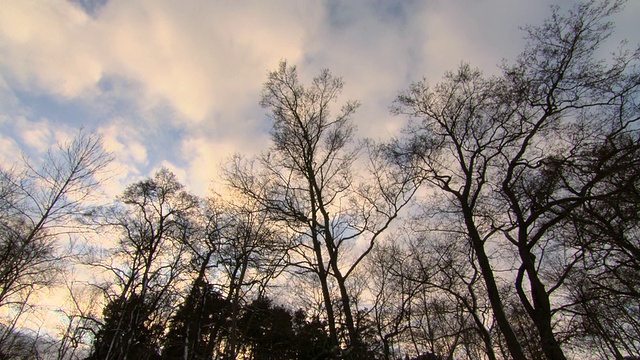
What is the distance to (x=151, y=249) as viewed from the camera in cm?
1487

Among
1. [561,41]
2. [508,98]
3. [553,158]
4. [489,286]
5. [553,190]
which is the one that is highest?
[561,41]

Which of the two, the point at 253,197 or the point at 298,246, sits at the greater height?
the point at 253,197

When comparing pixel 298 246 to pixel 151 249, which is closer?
pixel 298 246

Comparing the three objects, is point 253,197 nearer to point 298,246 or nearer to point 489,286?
point 298,246

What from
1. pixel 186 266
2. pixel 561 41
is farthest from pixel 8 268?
pixel 561 41

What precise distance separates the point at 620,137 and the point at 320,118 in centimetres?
966

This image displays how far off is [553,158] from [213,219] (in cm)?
1383

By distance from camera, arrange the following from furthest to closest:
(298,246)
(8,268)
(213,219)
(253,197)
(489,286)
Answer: (213,219) < (253,197) < (298,246) < (8,268) < (489,286)

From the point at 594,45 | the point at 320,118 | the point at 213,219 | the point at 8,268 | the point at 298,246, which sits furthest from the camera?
the point at 213,219

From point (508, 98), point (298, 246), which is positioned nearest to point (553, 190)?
point (508, 98)

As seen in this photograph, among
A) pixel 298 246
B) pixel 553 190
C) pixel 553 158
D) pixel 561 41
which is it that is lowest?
pixel 298 246

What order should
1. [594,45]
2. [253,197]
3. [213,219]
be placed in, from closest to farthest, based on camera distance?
[594,45] < [253,197] < [213,219]

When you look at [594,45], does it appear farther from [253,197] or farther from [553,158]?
[253,197]

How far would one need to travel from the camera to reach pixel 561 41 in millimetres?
8539
